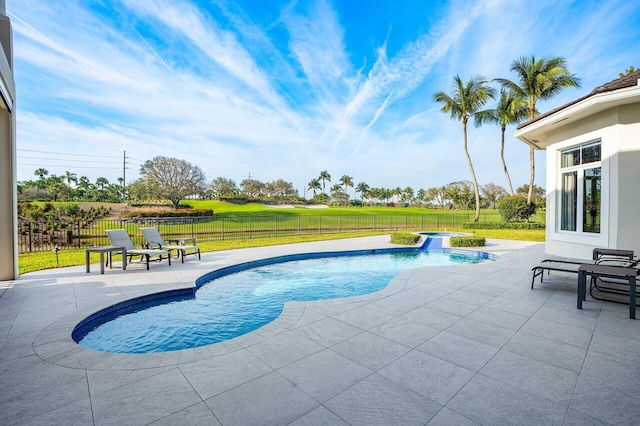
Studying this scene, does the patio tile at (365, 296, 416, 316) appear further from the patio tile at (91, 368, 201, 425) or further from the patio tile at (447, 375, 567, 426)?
the patio tile at (91, 368, 201, 425)

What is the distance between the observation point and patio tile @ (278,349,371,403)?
7.42 feet

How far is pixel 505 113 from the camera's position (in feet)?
72.2

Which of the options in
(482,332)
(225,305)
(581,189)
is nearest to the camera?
(482,332)

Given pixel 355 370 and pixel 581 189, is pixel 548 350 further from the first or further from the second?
pixel 581 189

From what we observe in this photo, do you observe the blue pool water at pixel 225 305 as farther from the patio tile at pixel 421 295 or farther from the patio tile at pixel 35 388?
the patio tile at pixel 421 295

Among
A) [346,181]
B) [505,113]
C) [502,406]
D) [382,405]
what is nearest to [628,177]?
[502,406]

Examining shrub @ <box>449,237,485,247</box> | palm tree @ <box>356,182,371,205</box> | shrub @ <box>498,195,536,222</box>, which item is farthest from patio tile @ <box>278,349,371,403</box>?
palm tree @ <box>356,182,371,205</box>

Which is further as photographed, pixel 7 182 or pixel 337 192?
pixel 337 192

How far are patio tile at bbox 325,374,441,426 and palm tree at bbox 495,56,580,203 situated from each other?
21311mm

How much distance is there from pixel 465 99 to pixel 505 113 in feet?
13.6

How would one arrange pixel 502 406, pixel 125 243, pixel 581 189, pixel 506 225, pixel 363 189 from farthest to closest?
pixel 363 189, pixel 506 225, pixel 125 243, pixel 581 189, pixel 502 406

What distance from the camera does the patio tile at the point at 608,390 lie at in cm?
199

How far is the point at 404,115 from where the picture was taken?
69.3ft

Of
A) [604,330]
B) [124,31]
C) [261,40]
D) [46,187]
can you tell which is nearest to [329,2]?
[261,40]
